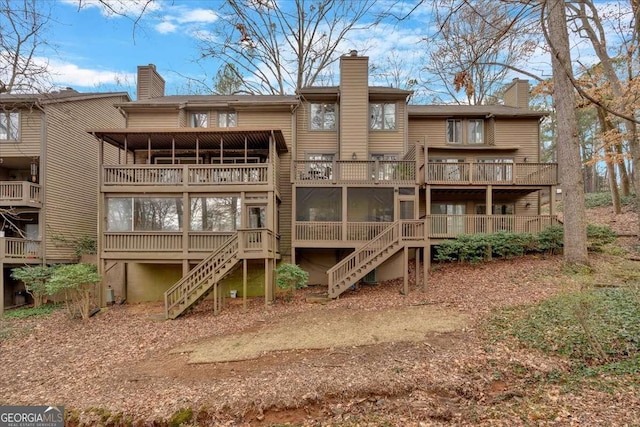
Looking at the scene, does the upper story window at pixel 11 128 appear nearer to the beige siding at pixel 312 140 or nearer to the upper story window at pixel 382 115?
the beige siding at pixel 312 140

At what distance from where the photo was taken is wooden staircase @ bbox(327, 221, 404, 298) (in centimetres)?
1312

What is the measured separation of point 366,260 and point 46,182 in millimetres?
14158

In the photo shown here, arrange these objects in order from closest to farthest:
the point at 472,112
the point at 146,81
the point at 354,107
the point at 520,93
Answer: the point at 354,107 < the point at 472,112 < the point at 146,81 < the point at 520,93

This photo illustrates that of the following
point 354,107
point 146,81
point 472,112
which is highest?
point 146,81

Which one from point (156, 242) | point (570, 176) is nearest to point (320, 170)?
point (156, 242)

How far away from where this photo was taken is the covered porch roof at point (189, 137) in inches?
533

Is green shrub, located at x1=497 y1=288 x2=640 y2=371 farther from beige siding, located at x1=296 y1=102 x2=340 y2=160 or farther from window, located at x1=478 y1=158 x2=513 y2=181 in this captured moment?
beige siding, located at x1=296 y1=102 x2=340 y2=160

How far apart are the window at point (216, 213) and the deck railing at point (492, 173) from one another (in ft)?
27.5

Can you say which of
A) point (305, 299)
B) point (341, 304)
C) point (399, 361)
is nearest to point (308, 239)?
point (305, 299)

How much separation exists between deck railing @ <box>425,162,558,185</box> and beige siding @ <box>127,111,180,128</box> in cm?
1214

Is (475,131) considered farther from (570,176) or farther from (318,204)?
(318,204)

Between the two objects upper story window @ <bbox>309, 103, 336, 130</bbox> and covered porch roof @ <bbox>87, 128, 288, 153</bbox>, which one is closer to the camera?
covered porch roof @ <bbox>87, 128, 288, 153</bbox>

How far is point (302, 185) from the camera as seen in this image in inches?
601

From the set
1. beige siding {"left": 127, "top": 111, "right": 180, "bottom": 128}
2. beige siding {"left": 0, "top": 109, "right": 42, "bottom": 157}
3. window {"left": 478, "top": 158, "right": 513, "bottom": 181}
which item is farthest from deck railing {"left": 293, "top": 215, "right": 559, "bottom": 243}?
beige siding {"left": 0, "top": 109, "right": 42, "bottom": 157}
